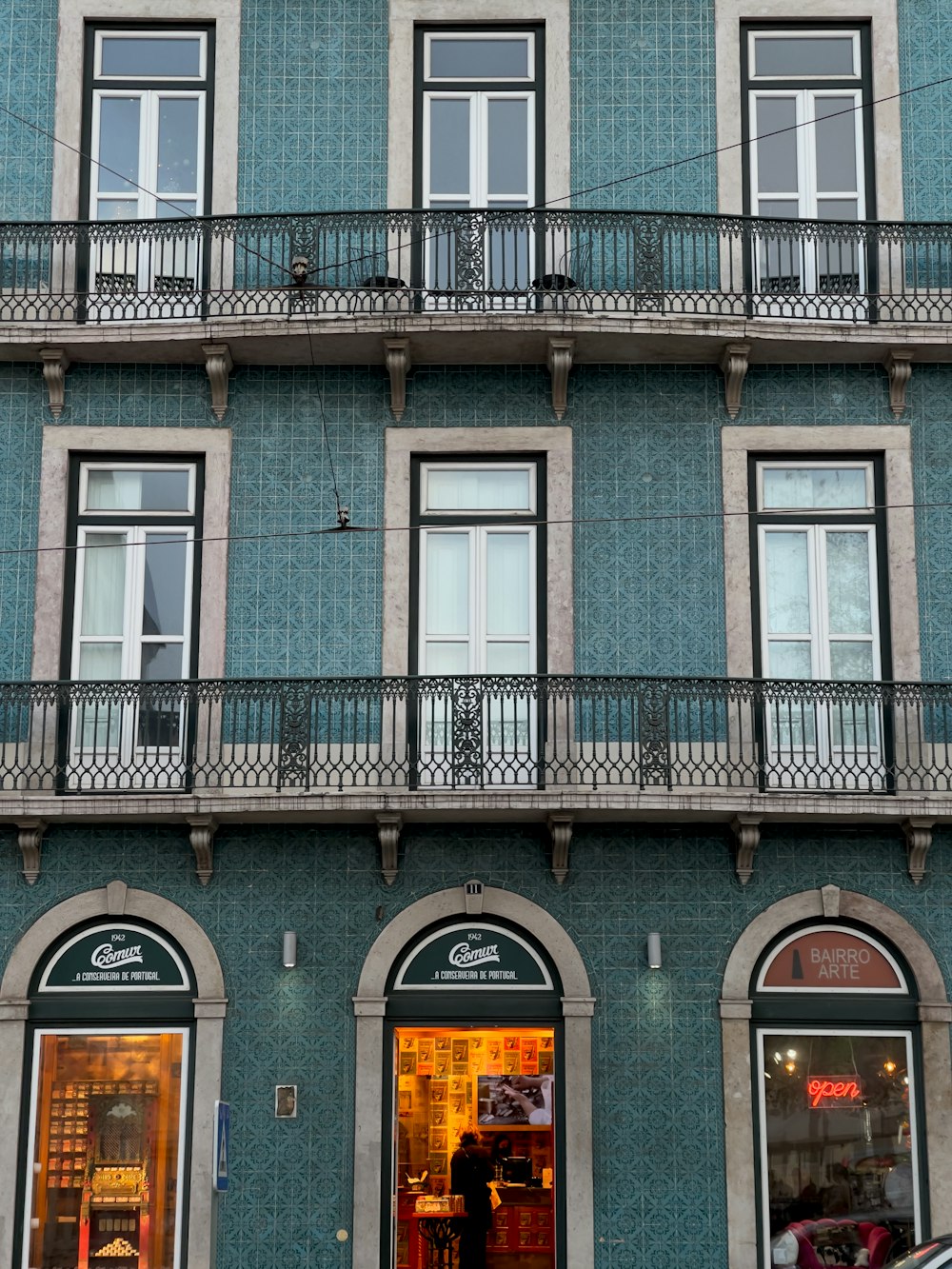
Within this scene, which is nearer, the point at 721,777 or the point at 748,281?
the point at 721,777

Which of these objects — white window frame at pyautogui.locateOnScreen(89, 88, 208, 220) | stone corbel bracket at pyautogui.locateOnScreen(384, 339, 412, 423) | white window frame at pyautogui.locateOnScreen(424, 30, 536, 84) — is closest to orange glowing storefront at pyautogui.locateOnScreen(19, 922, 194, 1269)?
stone corbel bracket at pyautogui.locateOnScreen(384, 339, 412, 423)

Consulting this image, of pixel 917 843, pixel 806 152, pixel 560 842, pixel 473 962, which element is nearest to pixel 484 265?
pixel 806 152

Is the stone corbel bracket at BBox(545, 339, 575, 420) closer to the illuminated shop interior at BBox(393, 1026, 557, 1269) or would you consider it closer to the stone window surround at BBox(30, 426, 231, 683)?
the stone window surround at BBox(30, 426, 231, 683)

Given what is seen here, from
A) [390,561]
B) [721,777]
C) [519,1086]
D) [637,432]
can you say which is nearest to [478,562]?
[390,561]

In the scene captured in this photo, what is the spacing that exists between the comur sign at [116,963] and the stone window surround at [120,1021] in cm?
15

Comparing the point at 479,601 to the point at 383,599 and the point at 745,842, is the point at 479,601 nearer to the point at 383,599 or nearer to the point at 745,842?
the point at 383,599

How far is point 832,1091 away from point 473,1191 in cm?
323

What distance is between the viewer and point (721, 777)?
1572 cm

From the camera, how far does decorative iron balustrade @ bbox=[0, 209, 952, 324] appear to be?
54.6 ft

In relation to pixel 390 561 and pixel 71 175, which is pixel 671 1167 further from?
pixel 71 175

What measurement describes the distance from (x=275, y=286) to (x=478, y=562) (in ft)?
10.5

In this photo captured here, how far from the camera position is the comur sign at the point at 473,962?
15773mm

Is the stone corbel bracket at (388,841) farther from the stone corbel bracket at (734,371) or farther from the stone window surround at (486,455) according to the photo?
the stone corbel bracket at (734,371)

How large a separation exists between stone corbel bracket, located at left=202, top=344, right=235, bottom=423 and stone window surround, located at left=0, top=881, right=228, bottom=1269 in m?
4.45
